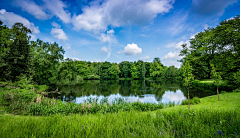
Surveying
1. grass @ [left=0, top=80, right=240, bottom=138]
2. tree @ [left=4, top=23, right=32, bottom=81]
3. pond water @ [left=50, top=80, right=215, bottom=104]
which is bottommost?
pond water @ [left=50, top=80, right=215, bottom=104]

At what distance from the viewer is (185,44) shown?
110ft

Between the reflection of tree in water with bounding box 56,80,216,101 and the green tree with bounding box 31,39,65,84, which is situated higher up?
the green tree with bounding box 31,39,65,84

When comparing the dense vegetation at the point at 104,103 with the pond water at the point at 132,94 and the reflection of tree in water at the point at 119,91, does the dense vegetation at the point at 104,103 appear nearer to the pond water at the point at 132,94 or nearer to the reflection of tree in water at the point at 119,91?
the pond water at the point at 132,94

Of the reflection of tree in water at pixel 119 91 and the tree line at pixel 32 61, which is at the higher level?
the tree line at pixel 32 61

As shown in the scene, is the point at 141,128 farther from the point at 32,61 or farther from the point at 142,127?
the point at 32,61

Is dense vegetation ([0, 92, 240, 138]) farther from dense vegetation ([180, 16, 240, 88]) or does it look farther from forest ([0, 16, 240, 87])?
dense vegetation ([180, 16, 240, 88])

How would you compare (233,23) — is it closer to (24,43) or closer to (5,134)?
(5,134)

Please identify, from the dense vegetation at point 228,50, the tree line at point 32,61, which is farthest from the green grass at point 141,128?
the tree line at point 32,61

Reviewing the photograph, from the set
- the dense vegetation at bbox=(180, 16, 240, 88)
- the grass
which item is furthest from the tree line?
the dense vegetation at bbox=(180, 16, 240, 88)

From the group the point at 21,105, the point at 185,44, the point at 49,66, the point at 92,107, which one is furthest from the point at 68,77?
the point at 185,44

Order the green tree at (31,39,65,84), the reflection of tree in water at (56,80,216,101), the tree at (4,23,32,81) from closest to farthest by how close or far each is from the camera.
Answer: the tree at (4,23,32,81), the reflection of tree in water at (56,80,216,101), the green tree at (31,39,65,84)

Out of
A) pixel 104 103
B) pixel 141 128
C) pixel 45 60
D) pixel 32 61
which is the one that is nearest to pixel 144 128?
pixel 141 128

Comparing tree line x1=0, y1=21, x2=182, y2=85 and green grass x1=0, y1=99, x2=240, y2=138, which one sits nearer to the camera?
green grass x1=0, y1=99, x2=240, y2=138

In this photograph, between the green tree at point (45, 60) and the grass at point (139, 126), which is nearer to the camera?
the grass at point (139, 126)
